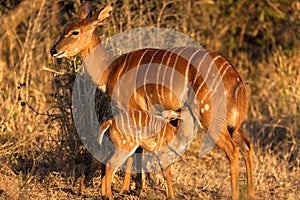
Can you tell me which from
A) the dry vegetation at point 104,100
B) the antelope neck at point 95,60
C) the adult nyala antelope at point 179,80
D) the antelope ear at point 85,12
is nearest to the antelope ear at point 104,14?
the adult nyala antelope at point 179,80

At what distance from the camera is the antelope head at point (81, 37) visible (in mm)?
5707

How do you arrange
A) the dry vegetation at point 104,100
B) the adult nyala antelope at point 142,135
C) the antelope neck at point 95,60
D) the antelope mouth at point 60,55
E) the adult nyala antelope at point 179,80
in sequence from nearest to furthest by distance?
the adult nyala antelope at point 142,135, the adult nyala antelope at point 179,80, the antelope mouth at point 60,55, the dry vegetation at point 104,100, the antelope neck at point 95,60

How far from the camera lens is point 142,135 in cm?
522


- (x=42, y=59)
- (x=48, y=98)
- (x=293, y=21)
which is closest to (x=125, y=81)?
(x=48, y=98)

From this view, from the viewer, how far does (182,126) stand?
556 centimetres

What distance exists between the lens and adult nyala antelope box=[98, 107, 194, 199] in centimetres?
513

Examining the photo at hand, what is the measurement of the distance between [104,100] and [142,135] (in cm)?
73

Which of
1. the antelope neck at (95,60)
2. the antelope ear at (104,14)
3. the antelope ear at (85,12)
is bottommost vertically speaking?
the antelope neck at (95,60)

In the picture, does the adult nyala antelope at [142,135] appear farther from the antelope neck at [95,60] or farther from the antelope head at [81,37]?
the antelope head at [81,37]

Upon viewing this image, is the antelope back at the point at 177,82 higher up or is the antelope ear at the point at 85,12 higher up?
the antelope ear at the point at 85,12

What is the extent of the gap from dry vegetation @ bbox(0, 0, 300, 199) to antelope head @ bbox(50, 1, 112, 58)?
133 mm

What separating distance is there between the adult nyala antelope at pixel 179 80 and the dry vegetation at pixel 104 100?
0.19m

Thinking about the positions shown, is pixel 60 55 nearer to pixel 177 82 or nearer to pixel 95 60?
pixel 95 60

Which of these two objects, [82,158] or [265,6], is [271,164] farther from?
[265,6]
